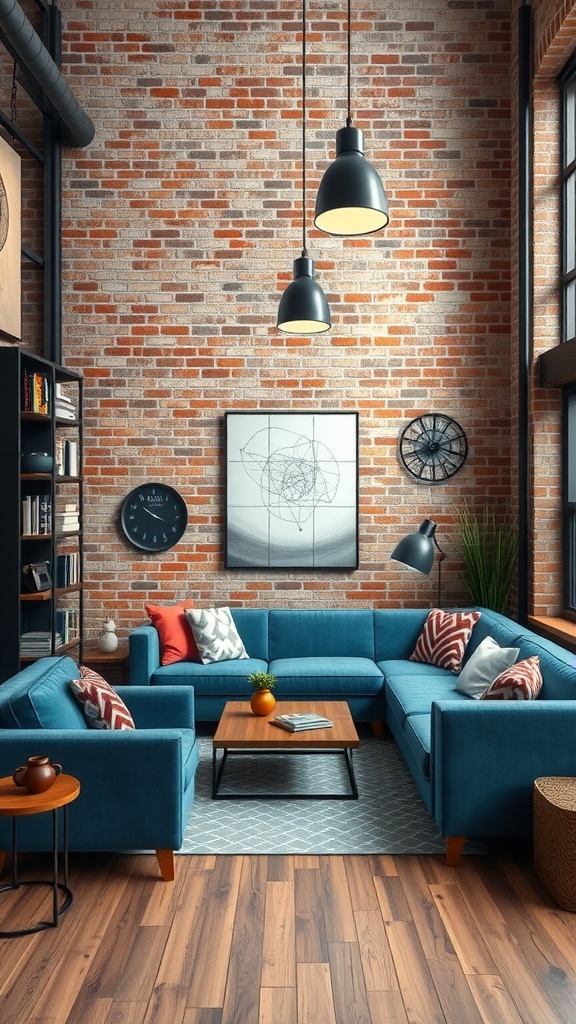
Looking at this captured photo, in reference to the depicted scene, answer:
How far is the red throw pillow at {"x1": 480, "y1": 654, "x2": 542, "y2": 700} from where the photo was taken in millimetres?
3641

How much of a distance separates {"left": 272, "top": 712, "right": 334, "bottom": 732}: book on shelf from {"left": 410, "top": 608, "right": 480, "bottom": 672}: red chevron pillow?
1254mm

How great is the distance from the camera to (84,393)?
5938 millimetres

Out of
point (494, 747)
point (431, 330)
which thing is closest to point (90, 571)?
point (431, 330)

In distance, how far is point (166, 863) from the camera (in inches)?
127

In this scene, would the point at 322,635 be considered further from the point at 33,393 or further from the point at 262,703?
the point at 33,393

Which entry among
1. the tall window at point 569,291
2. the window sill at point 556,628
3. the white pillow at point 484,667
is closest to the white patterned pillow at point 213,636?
the white pillow at point 484,667

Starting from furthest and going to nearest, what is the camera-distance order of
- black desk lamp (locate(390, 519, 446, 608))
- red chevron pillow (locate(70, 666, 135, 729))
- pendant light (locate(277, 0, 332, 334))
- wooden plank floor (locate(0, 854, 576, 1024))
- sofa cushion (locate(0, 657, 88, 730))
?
black desk lamp (locate(390, 519, 446, 608)), pendant light (locate(277, 0, 332, 334)), red chevron pillow (locate(70, 666, 135, 729)), sofa cushion (locate(0, 657, 88, 730)), wooden plank floor (locate(0, 854, 576, 1024))

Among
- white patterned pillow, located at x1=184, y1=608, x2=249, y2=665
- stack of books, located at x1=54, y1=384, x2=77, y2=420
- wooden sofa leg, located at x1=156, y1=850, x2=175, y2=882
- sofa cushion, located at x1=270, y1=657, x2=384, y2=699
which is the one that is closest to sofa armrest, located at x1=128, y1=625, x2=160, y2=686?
white patterned pillow, located at x1=184, y1=608, x2=249, y2=665

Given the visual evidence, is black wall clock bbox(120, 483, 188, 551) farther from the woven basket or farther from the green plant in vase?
the woven basket

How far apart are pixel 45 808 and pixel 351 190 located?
90.2 inches

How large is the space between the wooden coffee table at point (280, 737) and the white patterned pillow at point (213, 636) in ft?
2.53

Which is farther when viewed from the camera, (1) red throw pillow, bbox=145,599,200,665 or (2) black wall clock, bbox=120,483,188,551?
(2) black wall clock, bbox=120,483,188,551

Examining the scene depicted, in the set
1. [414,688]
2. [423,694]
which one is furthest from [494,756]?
[414,688]

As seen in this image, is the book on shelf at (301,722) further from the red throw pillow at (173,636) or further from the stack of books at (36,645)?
the stack of books at (36,645)
